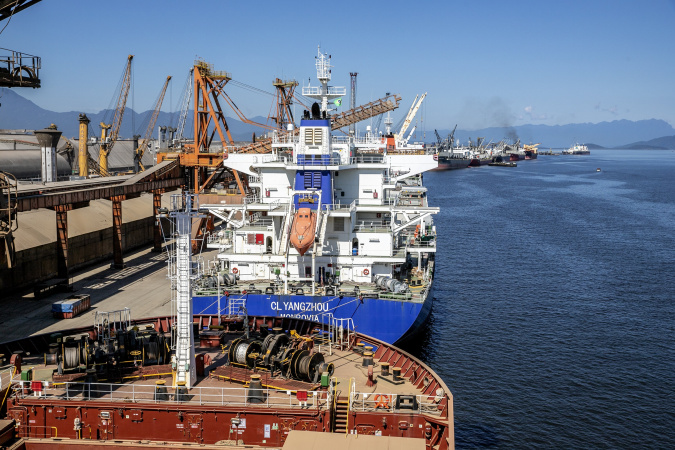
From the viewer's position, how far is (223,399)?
18.2 metres

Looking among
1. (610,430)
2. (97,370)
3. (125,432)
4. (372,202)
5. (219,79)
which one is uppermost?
(219,79)

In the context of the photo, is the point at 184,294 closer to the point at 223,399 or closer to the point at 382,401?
the point at 223,399

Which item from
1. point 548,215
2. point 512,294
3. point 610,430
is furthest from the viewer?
point 548,215

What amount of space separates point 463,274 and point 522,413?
27.4 m

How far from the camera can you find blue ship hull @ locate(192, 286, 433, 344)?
3009cm

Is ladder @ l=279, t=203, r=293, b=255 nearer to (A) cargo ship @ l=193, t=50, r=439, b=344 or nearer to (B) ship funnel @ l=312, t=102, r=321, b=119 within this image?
(A) cargo ship @ l=193, t=50, r=439, b=344

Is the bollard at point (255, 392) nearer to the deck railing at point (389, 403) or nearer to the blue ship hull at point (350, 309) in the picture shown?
the deck railing at point (389, 403)

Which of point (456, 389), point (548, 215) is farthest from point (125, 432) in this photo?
point (548, 215)

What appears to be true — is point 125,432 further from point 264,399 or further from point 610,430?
point 610,430

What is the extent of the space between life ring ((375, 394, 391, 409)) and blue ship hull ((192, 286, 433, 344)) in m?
11.2

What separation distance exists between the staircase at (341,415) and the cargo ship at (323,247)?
9089mm

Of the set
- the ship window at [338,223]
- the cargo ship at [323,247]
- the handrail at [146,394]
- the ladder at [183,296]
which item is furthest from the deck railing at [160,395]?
the ship window at [338,223]

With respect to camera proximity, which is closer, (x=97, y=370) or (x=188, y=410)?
(x=188, y=410)

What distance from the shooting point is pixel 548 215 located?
288 feet
